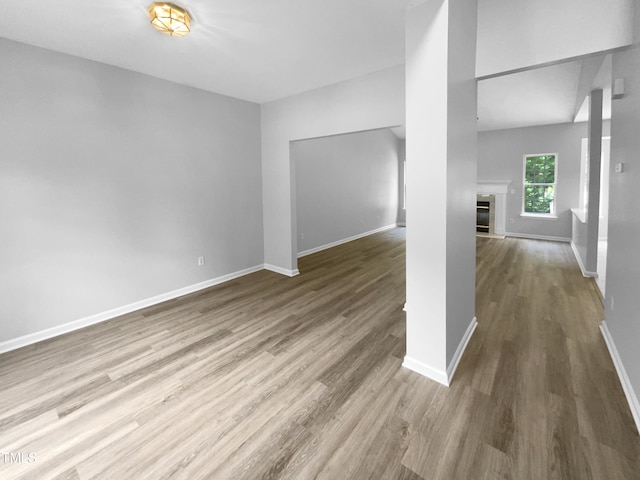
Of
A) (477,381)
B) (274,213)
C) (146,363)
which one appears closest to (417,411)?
(477,381)

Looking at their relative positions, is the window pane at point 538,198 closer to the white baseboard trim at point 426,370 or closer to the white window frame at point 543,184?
the white window frame at point 543,184

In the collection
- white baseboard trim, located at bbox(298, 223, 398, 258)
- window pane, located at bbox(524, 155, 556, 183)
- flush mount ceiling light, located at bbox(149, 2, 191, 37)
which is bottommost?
white baseboard trim, located at bbox(298, 223, 398, 258)

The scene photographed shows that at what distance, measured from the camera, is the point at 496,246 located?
6.50 m

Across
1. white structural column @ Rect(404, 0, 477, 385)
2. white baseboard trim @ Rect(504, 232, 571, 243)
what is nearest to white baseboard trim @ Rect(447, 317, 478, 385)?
white structural column @ Rect(404, 0, 477, 385)

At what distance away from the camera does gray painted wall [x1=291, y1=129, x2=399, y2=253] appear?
602cm

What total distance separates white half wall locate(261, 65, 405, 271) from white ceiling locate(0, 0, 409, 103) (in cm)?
22

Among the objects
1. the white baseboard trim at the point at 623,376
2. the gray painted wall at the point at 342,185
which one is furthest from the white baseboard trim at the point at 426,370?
the gray painted wall at the point at 342,185

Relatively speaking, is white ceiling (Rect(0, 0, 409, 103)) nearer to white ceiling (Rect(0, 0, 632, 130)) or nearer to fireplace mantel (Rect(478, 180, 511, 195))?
white ceiling (Rect(0, 0, 632, 130))

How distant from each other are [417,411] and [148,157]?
369 cm

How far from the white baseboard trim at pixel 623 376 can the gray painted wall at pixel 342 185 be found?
161 inches

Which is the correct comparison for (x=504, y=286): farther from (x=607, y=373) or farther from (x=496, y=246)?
(x=496, y=246)

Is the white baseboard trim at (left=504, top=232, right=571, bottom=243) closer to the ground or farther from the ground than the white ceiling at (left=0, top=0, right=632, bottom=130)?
closer to the ground

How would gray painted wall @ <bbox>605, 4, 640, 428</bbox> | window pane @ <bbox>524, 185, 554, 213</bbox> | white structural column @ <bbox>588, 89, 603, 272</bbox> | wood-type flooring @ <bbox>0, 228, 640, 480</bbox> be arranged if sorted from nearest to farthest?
wood-type flooring @ <bbox>0, 228, 640, 480</bbox>, gray painted wall @ <bbox>605, 4, 640, 428</bbox>, white structural column @ <bbox>588, 89, 603, 272</bbox>, window pane @ <bbox>524, 185, 554, 213</bbox>

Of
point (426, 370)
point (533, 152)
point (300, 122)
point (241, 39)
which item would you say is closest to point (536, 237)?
point (533, 152)
